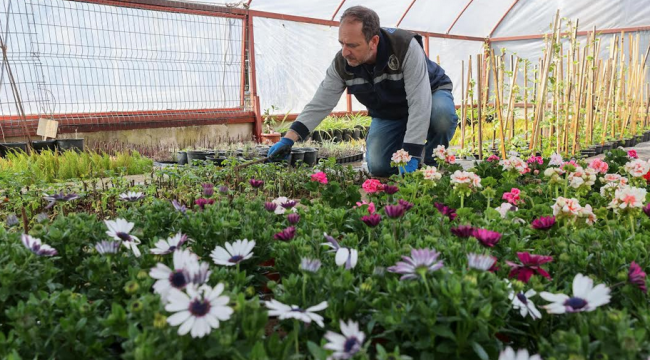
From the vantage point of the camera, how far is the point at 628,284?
3.46 ft

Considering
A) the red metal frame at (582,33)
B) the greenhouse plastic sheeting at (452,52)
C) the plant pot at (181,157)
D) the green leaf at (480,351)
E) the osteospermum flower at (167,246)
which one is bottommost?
the plant pot at (181,157)

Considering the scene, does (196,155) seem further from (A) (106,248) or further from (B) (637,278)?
(B) (637,278)

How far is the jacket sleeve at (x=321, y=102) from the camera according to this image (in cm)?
355

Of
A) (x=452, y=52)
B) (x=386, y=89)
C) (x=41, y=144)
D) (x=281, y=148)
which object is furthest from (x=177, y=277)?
(x=452, y=52)

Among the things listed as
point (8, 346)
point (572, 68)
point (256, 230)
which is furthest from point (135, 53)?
point (8, 346)

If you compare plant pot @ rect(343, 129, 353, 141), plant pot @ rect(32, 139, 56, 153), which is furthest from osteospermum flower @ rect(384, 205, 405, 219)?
plant pot @ rect(343, 129, 353, 141)

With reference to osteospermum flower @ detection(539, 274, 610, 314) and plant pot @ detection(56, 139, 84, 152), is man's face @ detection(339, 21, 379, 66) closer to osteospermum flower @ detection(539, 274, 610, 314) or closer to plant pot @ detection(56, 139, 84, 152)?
osteospermum flower @ detection(539, 274, 610, 314)

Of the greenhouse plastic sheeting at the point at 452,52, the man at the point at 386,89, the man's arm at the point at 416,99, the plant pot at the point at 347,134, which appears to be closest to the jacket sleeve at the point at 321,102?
the man at the point at 386,89

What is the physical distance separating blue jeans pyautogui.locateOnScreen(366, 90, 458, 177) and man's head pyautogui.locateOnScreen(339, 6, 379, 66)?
2.95ft

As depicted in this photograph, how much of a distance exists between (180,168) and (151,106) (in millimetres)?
3741

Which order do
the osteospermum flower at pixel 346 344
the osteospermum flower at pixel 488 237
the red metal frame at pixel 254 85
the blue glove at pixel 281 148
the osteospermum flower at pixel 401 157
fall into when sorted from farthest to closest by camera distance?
the red metal frame at pixel 254 85 → the blue glove at pixel 281 148 → the osteospermum flower at pixel 401 157 → the osteospermum flower at pixel 488 237 → the osteospermum flower at pixel 346 344

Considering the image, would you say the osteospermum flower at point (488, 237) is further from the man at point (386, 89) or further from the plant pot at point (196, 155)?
the plant pot at point (196, 155)

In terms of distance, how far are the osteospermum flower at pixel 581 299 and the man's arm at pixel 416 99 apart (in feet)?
7.49

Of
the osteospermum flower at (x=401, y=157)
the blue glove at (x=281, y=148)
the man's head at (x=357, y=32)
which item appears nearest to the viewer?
the osteospermum flower at (x=401, y=157)
